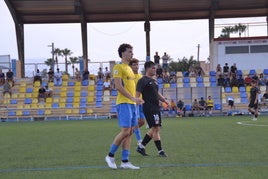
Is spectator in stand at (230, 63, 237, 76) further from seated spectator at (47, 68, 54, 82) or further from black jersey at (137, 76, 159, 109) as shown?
black jersey at (137, 76, 159, 109)

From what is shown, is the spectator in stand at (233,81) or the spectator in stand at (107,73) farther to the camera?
the spectator in stand at (107,73)

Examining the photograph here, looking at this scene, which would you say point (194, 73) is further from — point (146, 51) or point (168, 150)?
point (168, 150)

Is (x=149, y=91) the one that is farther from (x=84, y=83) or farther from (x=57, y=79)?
(x=57, y=79)

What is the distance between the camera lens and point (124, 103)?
803 centimetres

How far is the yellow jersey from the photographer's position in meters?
7.99

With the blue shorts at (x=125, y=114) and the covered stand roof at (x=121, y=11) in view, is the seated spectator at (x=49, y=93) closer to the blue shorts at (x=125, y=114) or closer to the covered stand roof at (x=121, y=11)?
the covered stand roof at (x=121, y=11)

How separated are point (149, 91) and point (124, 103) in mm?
1895

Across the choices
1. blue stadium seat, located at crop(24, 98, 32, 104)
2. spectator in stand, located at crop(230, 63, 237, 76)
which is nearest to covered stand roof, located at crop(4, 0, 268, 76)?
blue stadium seat, located at crop(24, 98, 32, 104)

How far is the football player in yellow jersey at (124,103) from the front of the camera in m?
7.95

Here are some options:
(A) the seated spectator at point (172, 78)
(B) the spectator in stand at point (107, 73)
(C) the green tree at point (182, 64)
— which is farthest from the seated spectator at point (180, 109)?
(C) the green tree at point (182, 64)

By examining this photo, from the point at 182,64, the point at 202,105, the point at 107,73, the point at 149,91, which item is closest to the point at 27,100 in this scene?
the point at 107,73

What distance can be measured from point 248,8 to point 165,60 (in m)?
8.00

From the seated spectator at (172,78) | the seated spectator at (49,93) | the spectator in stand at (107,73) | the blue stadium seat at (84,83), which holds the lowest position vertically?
the seated spectator at (49,93)

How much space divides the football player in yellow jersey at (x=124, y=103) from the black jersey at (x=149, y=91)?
1560 mm
